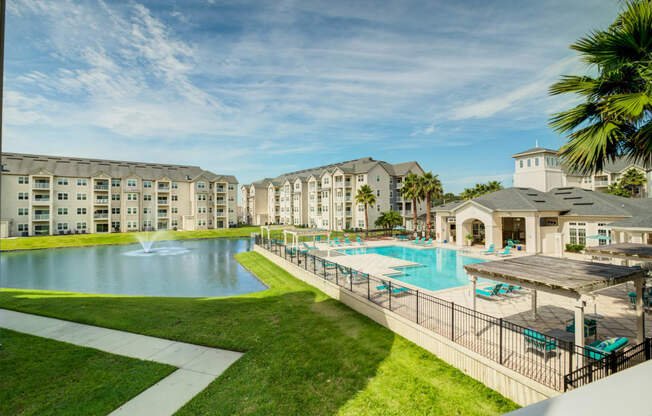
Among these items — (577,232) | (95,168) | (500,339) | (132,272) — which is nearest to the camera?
(500,339)

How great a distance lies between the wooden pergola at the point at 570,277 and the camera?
721 cm

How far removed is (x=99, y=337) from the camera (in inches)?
419

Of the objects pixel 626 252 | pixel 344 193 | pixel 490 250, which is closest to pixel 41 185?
pixel 344 193

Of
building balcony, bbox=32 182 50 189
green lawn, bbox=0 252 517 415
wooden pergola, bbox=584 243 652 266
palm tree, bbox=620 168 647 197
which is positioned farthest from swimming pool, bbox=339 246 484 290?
building balcony, bbox=32 182 50 189

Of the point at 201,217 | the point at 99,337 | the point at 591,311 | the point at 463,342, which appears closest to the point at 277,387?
the point at 463,342

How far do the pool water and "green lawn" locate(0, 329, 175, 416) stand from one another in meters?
9.94

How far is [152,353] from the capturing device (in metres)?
9.60

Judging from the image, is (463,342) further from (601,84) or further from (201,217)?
(201,217)

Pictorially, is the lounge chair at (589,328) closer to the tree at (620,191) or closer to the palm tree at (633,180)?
the tree at (620,191)

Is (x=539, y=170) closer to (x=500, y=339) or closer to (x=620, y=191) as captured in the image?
(x=620, y=191)

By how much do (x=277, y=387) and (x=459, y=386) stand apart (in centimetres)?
493

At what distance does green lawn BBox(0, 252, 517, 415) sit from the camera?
732 centimetres

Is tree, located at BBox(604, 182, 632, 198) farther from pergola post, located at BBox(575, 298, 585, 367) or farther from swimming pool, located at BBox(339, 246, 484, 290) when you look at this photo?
pergola post, located at BBox(575, 298, 585, 367)

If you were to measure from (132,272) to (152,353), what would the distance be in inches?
809
